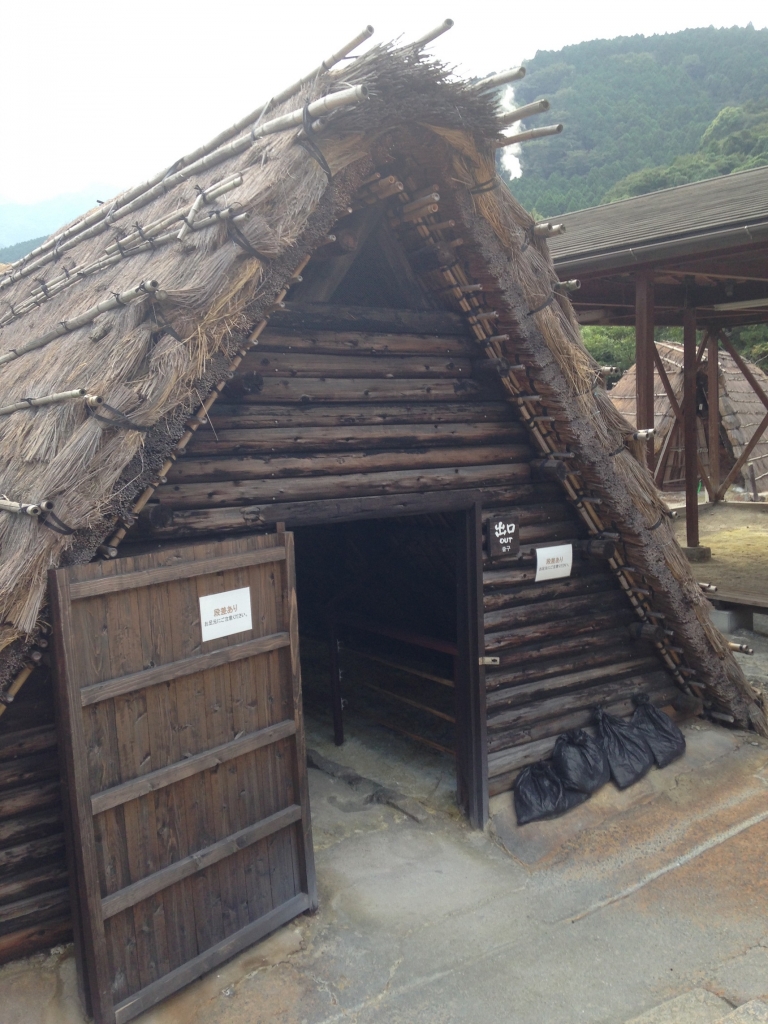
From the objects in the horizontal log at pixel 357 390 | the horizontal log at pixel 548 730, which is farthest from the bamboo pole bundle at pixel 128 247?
the horizontal log at pixel 548 730

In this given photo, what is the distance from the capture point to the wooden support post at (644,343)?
9180mm

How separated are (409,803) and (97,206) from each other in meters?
5.65

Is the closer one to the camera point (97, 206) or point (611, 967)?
point (611, 967)

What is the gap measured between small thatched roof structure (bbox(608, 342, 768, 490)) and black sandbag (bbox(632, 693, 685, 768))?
12860 millimetres

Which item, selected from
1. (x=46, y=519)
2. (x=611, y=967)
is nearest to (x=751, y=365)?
(x=611, y=967)

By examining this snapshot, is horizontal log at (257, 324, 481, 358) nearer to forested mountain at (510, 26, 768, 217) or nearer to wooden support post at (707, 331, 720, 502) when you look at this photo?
wooden support post at (707, 331, 720, 502)

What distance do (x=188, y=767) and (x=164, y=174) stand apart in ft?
13.9

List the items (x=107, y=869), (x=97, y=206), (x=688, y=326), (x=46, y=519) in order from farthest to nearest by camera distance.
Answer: (x=688, y=326) < (x=97, y=206) < (x=107, y=869) < (x=46, y=519)

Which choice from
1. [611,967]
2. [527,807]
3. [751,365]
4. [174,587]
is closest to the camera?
[174,587]

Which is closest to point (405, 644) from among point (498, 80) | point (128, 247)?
point (128, 247)

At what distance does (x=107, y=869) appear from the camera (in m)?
3.46

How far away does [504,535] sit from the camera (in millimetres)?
5445

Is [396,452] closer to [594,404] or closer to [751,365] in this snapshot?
[594,404]

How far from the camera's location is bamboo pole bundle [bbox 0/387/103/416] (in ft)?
10.7
